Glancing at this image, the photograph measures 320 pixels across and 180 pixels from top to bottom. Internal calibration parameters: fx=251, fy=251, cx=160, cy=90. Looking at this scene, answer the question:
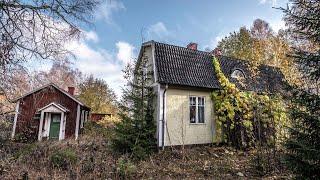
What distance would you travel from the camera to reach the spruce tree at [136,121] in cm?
1250

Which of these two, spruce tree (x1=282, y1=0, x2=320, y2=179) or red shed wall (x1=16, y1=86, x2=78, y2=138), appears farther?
red shed wall (x1=16, y1=86, x2=78, y2=138)

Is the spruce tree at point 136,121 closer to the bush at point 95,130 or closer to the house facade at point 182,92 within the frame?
the house facade at point 182,92

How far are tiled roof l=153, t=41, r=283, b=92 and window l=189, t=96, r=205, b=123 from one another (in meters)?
1.03

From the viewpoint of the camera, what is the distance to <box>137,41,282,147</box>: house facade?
14367 mm

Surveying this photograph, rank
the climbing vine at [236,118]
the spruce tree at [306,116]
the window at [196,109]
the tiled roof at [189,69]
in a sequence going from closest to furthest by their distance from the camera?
the spruce tree at [306,116] → the climbing vine at [236,118] → the tiled roof at [189,69] → the window at [196,109]

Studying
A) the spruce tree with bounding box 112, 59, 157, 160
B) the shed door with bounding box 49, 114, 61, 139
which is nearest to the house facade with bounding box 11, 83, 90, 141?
the shed door with bounding box 49, 114, 61, 139

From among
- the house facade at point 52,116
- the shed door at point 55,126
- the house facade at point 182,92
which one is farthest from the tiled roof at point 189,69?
the shed door at point 55,126

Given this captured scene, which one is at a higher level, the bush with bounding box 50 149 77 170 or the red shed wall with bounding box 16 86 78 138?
the red shed wall with bounding box 16 86 78 138

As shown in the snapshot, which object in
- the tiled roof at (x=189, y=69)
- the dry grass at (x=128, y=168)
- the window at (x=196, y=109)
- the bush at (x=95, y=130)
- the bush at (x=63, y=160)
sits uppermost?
the tiled roof at (x=189, y=69)

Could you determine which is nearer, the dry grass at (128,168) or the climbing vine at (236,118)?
the dry grass at (128,168)

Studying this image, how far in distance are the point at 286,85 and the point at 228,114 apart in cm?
905

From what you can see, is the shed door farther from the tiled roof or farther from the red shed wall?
the tiled roof

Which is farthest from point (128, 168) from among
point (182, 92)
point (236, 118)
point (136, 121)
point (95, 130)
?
point (95, 130)

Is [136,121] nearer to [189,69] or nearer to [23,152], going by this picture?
[189,69]
